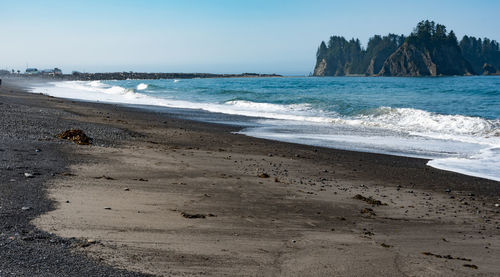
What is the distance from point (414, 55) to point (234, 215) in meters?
137

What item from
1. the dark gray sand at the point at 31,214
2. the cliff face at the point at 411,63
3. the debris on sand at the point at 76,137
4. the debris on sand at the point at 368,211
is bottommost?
the debris on sand at the point at 368,211

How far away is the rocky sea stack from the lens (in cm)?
13050

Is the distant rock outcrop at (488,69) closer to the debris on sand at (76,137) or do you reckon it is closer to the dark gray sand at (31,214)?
the debris on sand at (76,137)

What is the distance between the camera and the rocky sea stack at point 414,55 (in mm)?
130500

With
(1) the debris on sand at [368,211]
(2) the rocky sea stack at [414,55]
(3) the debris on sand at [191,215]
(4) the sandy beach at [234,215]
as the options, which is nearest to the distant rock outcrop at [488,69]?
(2) the rocky sea stack at [414,55]

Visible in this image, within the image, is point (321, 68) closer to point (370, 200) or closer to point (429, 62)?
point (429, 62)

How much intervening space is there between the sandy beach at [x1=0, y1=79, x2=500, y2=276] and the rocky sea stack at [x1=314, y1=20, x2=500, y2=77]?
130325 mm

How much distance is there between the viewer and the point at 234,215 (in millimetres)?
5727

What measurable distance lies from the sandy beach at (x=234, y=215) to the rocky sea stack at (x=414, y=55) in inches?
5131

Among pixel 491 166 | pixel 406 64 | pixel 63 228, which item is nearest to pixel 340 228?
pixel 63 228

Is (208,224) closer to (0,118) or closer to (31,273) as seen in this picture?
(31,273)

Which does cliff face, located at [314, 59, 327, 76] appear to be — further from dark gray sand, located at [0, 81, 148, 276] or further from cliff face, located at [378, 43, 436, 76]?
dark gray sand, located at [0, 81, 148, 276]

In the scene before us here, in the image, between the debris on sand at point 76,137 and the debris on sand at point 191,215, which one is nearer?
the debris on sand at point 191,215

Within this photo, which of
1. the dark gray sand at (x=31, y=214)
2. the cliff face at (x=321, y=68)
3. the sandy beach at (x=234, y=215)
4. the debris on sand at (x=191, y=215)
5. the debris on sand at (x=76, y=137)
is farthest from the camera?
the cliff face at (x=321, y=68)
